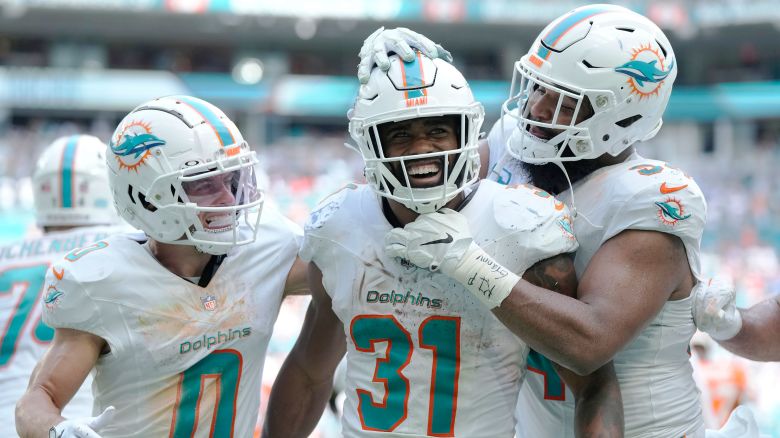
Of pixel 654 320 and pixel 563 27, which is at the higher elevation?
pixel 563 27

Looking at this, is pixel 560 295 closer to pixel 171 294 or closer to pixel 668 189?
pixel 668 189

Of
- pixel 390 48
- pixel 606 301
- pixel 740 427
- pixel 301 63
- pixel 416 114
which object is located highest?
pixel 390 48

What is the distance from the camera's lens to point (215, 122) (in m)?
2.65

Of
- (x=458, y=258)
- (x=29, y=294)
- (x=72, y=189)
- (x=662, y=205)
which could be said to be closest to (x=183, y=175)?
(x=458, y=258)

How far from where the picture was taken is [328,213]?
2445mm

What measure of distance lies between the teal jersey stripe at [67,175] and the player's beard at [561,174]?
2233 millimetres

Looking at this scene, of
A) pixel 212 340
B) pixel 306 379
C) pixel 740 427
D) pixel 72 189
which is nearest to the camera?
pixel 212 340

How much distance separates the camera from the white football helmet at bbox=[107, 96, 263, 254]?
8.38 feet

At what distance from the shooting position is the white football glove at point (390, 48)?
2.33 metres

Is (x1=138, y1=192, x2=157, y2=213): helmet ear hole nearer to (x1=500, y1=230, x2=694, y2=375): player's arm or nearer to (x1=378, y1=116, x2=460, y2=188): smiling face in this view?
(x1=378, y1=116, x2=460, y2=188): smiling face

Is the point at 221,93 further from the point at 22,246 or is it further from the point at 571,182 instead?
the point at 571,182

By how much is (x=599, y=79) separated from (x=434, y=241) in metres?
0.76

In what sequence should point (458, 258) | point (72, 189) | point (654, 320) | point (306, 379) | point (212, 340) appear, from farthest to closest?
point (72, 189)
point (306, 379)
point (212, 340)
point (654, 320)
point (458, 258)

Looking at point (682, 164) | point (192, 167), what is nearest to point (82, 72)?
point (682, 164)
